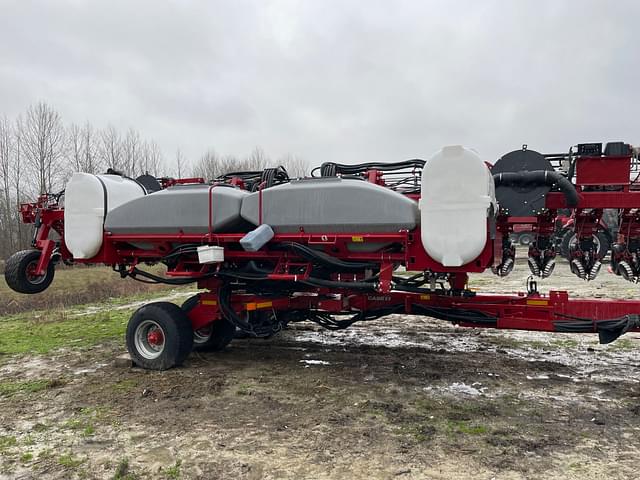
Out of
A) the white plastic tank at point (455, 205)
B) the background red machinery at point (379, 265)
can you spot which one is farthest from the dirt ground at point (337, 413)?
A: the white plastic tank at point (455, 205)

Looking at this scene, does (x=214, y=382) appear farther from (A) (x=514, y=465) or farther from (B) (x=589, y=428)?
(B) (x=589, y=428)

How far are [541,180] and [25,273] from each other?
5935 mm

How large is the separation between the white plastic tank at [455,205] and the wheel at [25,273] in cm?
476

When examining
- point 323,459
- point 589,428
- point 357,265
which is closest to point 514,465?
point 589,428

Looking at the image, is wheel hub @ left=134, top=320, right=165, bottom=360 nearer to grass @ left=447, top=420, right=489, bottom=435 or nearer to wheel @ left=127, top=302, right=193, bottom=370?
wheel @ left=127, top=302, right=193, bottom=370

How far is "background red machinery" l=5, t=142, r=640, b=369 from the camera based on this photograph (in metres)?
4.99

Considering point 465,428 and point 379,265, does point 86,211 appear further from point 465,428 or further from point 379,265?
point 465,428

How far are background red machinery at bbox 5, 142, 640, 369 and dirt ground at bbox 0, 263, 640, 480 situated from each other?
0.59 meters

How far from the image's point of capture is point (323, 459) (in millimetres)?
3602

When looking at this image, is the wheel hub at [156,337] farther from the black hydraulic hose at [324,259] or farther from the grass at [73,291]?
the grass at [73,291]

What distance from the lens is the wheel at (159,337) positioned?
18.9 ft

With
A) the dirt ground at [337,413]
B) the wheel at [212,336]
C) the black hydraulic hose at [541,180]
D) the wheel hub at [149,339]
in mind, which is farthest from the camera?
the wheel at [212,336]

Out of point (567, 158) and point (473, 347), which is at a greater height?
point (567, 158)

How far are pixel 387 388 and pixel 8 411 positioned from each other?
3.53 metres
